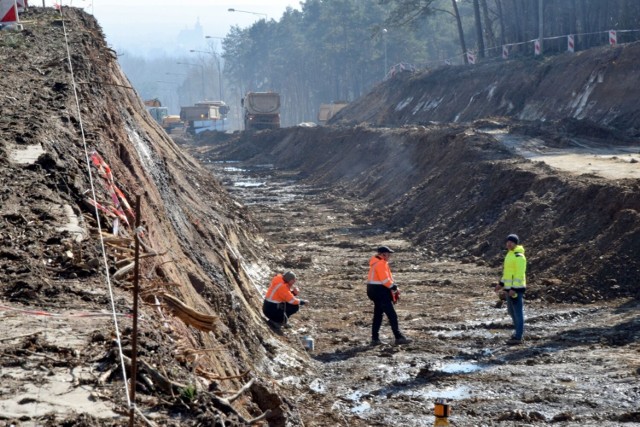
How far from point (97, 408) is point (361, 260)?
53.1ft

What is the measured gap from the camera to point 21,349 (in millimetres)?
6402

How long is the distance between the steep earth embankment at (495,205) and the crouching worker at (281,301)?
463 cm

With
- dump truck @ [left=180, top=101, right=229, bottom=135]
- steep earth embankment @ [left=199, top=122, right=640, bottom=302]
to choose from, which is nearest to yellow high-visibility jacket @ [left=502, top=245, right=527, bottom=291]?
steep earth embankment @ [left=199, top=122, right=640, bottom=302]

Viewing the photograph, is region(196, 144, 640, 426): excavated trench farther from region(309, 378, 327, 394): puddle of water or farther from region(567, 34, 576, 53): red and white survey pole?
region(567, 34, 576, 53): red and white survey pole

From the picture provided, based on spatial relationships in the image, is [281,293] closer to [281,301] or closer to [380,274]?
[281,301]

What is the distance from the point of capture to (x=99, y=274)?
820cm

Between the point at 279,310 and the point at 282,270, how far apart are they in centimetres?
655

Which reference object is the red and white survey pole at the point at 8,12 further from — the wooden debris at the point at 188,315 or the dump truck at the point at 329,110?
the dump truck at the point at 329,110

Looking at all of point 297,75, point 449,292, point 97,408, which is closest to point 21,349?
point 97,408

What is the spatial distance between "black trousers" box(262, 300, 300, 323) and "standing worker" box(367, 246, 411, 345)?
3.72 feet

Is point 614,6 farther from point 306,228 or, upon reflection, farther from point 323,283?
point 323,283

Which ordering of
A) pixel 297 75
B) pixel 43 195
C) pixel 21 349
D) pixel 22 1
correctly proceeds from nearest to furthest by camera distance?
1. pixel 21 349
2. pixel 43 195
3. pixel 22 1
4. pixel 297 75

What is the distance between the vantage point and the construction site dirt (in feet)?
21.9

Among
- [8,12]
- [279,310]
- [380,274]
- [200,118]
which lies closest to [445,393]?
[380,274]
